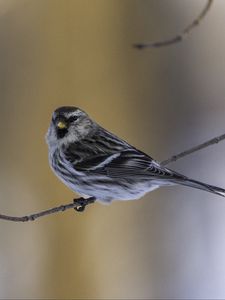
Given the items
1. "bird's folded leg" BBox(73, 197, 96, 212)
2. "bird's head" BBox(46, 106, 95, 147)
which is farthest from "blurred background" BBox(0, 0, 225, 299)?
"bird's folded leg" BBox(73, 197, 96, 212)

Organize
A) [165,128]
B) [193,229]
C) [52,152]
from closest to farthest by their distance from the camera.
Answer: [52,152]
[193,229]
[165,128]

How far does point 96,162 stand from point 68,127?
15 cm

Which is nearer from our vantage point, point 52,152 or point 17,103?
point 52,152

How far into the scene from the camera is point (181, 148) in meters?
4.23

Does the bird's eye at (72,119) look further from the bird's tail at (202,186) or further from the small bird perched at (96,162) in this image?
the bird's tail at (202,186)

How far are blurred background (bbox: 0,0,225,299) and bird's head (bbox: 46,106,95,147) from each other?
1187mm

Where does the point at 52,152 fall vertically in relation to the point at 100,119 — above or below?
below

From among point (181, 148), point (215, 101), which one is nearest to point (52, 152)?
point (181, 148)

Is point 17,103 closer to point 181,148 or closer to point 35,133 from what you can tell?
point 35,133

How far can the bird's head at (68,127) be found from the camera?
7.32 feet

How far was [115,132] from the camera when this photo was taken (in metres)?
3.91

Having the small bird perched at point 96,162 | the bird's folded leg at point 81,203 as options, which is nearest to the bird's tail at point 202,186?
the small bird perched at point 96,162

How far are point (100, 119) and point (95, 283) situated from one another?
2.87 ft

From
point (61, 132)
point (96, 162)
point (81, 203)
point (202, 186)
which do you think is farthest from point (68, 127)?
point (202, 186)
